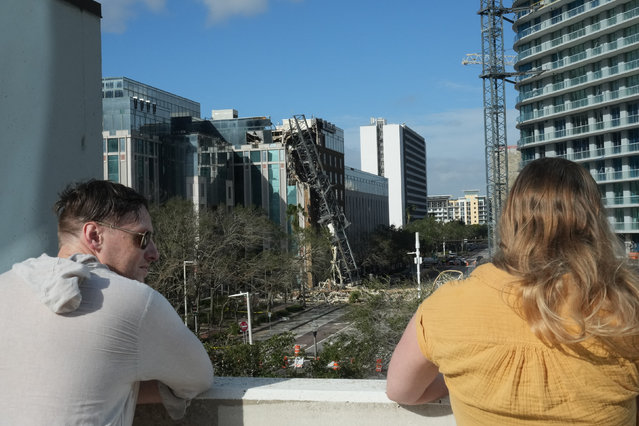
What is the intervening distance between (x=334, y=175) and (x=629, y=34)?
39.1 m

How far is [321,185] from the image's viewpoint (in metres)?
75.1

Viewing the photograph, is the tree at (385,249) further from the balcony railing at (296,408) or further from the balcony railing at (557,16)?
the balcony railing at (296,408)

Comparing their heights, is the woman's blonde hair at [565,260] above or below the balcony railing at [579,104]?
below

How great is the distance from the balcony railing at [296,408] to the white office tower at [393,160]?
585 ft

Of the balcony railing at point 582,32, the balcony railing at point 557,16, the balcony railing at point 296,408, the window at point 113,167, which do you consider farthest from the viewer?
the balcony railing at point 557,16

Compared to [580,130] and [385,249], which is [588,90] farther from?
[385,249]

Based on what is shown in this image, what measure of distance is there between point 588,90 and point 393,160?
118503 millimetres

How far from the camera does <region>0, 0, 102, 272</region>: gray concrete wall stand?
4180 mm

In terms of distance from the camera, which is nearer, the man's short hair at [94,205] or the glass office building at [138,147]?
the man's short hair at [94,205]

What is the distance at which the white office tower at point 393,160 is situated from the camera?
185500 mm

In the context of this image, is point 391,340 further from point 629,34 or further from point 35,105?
point 629,34

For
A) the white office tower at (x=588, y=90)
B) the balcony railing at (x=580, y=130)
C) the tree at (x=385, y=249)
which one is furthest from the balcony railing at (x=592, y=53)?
the tree at (x=385, y=249)

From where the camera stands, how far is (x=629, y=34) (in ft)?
210

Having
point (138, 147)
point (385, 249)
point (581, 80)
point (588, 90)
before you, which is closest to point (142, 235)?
point (138, 147)
